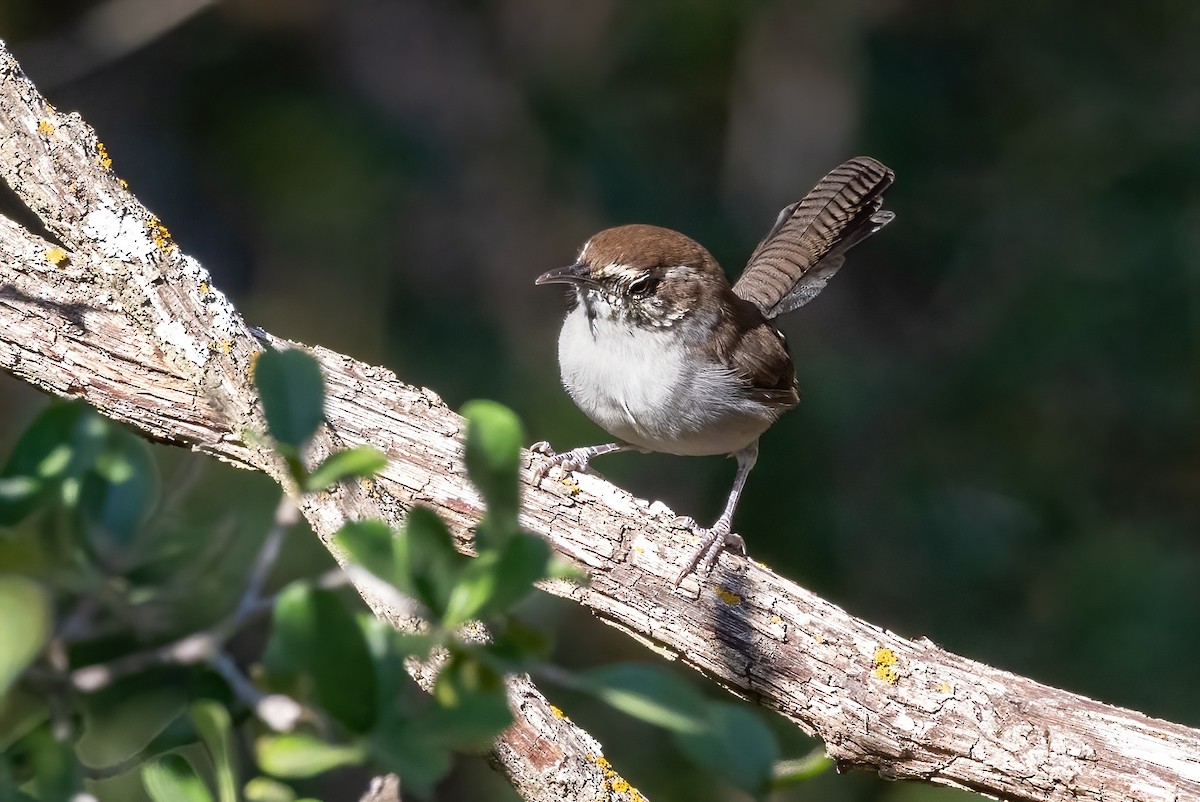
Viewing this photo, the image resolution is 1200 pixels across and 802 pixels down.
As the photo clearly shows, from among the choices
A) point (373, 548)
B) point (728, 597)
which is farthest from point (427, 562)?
point (728, 597)

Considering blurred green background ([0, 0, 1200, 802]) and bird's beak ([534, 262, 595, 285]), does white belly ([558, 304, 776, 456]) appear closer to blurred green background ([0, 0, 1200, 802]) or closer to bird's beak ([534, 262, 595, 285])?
bird's beak ([534, 262, 595, 285])

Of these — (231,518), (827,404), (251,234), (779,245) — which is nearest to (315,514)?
(231,518)

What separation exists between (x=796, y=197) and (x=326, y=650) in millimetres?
5996

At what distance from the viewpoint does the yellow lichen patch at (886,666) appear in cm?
261

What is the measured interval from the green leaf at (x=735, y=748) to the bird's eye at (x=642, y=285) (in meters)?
2.79

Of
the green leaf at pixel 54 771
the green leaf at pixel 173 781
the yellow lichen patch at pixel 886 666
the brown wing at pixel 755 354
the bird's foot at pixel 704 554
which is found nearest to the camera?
the green leaf at pixel 54 771

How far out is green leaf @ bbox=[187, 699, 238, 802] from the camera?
3.08 feet

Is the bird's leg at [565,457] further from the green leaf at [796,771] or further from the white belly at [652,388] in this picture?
the green leaf at [796,771]

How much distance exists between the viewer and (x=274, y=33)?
705 cm

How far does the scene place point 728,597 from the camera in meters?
2.70

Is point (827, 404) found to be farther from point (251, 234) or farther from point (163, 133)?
point (163, 133)

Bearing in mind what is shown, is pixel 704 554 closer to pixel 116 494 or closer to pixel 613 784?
pixel 613 784

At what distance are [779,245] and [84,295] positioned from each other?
2.68 m

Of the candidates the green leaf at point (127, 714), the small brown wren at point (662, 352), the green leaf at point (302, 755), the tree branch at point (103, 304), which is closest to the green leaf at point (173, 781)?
the green leaf at point (127, 714)
